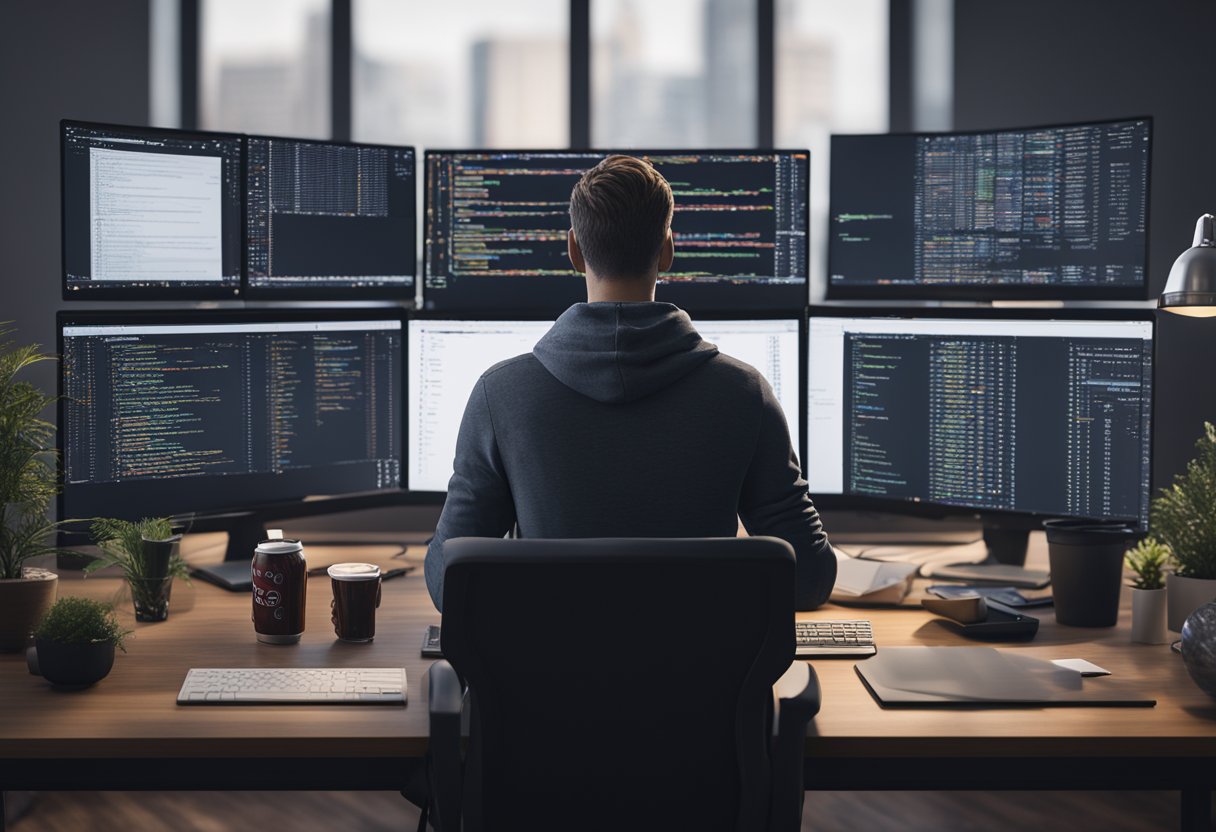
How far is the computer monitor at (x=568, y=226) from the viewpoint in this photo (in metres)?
2.19

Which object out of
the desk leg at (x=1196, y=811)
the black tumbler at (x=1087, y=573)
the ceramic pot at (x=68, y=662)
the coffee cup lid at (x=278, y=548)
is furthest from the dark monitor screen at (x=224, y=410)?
the desk leg at (x=1196, y=811)

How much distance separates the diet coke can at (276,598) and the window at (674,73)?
5.56 feet

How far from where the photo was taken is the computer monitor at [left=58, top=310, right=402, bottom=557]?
187cm

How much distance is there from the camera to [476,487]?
1368 mm

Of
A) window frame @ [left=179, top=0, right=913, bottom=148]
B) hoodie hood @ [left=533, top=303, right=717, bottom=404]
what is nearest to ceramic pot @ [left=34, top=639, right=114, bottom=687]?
hoodie hood @ [left=533, top=303, right=717, bottom=404]

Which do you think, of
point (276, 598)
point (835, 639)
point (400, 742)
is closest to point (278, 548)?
point (276, 598)

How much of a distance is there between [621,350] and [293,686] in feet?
2.00

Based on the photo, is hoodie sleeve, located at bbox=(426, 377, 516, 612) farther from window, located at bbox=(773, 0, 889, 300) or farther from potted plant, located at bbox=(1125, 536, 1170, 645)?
window, located at bbox=(773, 0, 889, 300)

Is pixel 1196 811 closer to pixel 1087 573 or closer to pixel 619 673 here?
pixel 1087 573

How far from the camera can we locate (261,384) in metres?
2.03

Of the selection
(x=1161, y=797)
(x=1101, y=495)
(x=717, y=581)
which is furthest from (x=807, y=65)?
(x=717, y=581)

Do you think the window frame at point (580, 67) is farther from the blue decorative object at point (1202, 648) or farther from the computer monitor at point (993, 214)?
→ the blue decorative object at point (1202, 648)

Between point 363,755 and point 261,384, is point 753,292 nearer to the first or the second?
point 261,384

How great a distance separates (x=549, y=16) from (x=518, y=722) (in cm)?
227
